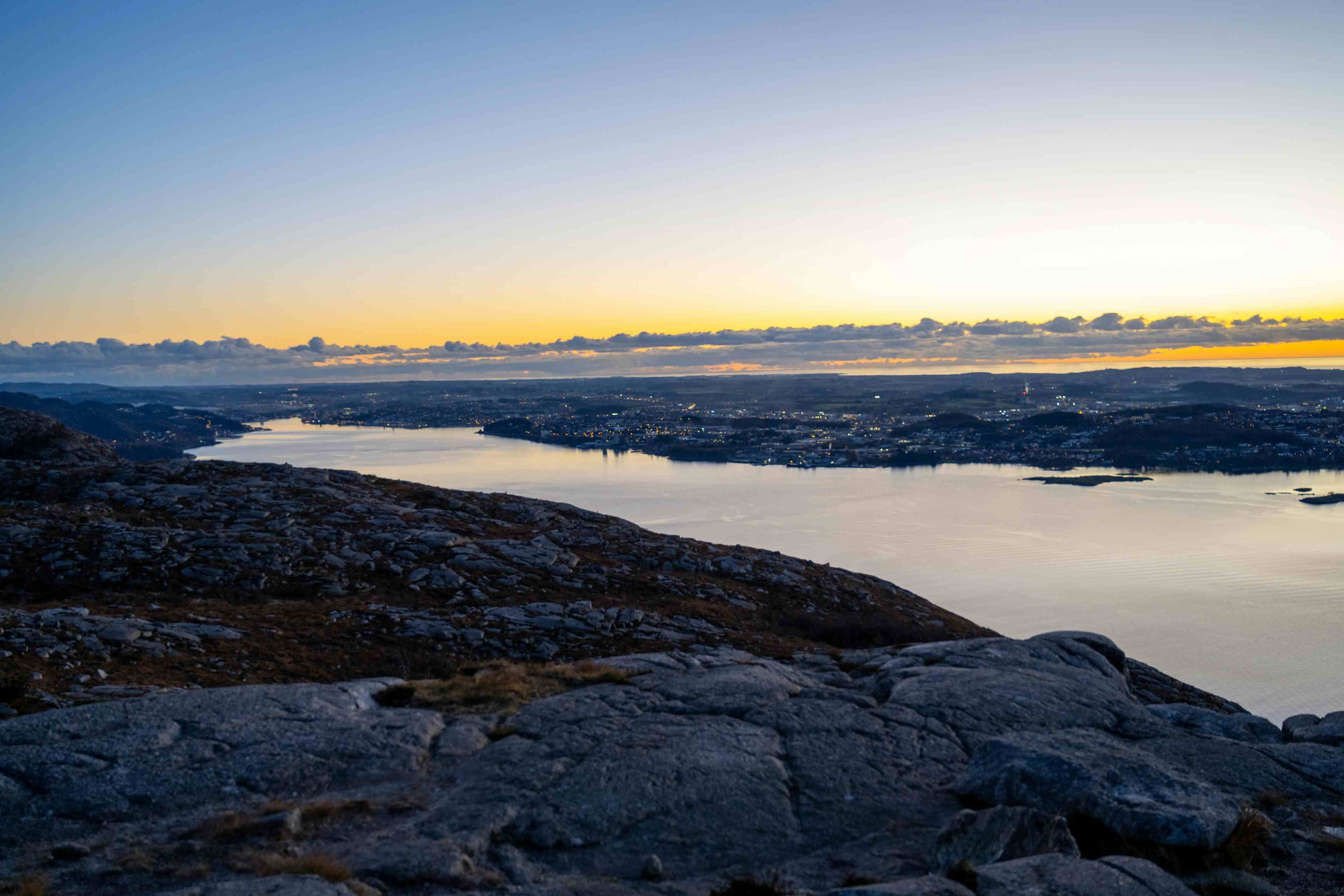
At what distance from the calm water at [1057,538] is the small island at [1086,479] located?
2.29m

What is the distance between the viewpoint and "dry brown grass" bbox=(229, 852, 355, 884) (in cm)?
703

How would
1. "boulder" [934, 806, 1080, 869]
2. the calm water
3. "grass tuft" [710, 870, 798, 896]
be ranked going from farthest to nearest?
the calm water → "boulder" [934, 806, 1080, 869] → "grass tuft" [710, 870, 798, 896]

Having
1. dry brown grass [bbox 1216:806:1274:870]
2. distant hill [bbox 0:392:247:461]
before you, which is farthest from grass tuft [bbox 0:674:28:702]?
distant hill [bbox 0:392:247:461]

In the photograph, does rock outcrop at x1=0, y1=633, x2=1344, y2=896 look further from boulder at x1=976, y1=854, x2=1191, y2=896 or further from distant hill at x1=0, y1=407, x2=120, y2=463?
distant hill at x1=0, y1=407, x2=120, y2=463

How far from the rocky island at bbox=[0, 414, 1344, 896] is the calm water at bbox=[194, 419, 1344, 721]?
130 ft

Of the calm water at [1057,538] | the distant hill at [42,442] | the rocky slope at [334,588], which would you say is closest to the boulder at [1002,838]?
the rocky slope at [334,588]

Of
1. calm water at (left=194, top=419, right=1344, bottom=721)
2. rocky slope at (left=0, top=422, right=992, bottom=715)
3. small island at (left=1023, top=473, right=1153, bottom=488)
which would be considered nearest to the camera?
rocky slope at (left=0, top=422, right=992, bottom=715)

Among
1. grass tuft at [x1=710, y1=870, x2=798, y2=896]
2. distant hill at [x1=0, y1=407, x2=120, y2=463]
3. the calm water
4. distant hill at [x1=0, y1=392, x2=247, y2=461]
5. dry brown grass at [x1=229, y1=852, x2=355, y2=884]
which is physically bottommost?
the calm water

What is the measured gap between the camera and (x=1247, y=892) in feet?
25.6

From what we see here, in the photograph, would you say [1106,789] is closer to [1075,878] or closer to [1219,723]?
[1075,878]

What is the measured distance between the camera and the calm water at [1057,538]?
53938 mm

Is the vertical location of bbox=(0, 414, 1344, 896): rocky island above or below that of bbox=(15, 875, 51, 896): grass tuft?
below

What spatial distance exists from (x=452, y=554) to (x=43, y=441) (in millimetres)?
25629

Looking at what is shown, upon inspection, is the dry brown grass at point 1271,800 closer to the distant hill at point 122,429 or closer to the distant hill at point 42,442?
the distant hill at point 42,442
